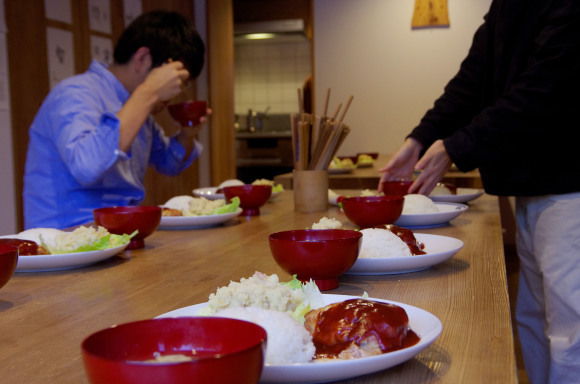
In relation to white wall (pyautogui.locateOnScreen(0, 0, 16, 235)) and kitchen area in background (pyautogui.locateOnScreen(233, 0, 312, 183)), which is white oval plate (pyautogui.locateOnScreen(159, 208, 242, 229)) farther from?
kitchen area in background (pyautogui.locateOnScreen(233, 0, 312, 183))

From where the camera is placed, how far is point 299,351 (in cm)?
57

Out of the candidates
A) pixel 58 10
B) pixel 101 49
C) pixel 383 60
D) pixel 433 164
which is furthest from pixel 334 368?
pixel 383 60

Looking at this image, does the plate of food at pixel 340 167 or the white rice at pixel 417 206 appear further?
the plate of food at pixel 340 167

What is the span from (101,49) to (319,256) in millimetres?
3774

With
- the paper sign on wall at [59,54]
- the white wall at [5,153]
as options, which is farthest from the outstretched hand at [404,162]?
the paper sign on wall at [59,54]

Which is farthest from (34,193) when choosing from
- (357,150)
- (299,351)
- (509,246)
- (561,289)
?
(357,150)

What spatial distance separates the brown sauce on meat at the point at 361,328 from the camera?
1.96 ft

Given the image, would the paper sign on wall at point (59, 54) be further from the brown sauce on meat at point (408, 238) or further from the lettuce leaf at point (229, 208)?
the brown sauce on meat at point (408, 238)

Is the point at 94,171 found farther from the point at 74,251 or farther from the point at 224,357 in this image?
the point at 224,357

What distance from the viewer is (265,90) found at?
357 inches

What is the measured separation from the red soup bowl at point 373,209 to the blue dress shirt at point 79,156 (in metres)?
0.92

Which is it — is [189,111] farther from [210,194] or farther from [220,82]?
[220,82]

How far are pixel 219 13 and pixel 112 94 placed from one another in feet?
11.5

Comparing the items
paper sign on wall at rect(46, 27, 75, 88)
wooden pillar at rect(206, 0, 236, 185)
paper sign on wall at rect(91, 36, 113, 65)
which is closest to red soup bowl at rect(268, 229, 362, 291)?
paper sign on wall at rect(46, 27, 75, 88)
